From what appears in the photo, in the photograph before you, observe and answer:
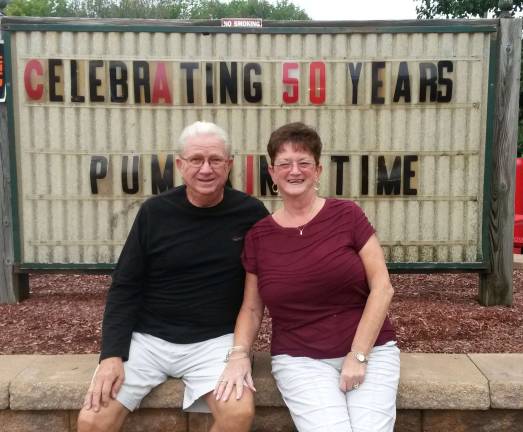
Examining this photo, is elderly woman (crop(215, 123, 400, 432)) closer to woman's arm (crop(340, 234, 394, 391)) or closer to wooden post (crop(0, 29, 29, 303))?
woman's arm (crop(340, 234, 394, 391))

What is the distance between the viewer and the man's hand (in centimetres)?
242

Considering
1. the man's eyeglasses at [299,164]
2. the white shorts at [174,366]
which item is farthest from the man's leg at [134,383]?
the man's eyeglasses at [299,164]

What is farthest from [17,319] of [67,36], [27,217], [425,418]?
[425,418]

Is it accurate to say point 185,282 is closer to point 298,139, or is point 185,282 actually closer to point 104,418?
point 104,418

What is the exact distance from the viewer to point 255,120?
4758 mm

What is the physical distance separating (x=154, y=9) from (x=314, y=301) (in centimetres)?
4040

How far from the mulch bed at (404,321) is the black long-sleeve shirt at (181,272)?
120cm

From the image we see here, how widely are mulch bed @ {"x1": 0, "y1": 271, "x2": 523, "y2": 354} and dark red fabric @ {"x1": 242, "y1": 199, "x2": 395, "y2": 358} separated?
1358mm

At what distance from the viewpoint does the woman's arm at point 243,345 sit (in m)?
2.41

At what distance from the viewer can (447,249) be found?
4871 mm

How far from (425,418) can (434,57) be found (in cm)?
294

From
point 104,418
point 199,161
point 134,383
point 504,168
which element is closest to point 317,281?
point 199,161

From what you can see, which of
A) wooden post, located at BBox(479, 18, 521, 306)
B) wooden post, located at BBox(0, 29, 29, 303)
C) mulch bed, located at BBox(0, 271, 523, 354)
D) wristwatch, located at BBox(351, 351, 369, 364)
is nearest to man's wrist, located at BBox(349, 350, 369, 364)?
wristwatch, located at BBox(351, 351, 369, 364)

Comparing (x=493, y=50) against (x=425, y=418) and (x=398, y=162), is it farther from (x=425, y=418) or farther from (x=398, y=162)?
(x=425, y=418)
